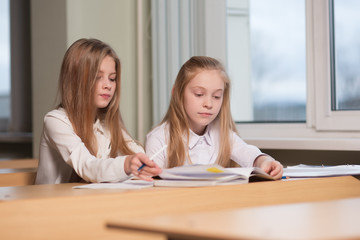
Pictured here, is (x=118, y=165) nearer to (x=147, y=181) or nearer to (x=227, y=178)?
(x=147, y=181)

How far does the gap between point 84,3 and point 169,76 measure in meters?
0.57

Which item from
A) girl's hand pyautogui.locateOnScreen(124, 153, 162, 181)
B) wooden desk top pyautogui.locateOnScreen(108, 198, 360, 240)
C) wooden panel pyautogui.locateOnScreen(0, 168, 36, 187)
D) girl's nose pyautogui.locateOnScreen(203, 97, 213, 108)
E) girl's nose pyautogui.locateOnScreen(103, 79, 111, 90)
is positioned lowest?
wooden panel pyautogui.locateOnScreen(0, 168, 36, 187)

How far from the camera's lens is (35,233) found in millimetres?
1035

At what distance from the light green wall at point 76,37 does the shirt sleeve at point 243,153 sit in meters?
0.96

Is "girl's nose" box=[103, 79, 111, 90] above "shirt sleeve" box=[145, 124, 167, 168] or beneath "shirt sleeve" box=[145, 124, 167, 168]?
above

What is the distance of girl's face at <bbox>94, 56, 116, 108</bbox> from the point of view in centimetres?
187

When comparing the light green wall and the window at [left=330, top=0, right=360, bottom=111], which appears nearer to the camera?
the window at [left=330, top=0, right=360, bottom=111]

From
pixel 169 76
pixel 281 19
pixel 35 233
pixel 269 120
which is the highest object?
pixel 281 19

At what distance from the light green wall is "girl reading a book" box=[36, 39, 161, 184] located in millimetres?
795

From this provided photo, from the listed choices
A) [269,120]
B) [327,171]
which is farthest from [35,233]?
[269,120]

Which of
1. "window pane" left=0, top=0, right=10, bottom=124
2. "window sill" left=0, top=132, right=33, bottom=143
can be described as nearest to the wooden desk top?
"window sill" left=0, top=132, right=33, bottom=143

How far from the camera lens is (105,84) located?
6.17 ft

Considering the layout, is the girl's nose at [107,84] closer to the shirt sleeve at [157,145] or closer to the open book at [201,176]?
the shirt sleeve at [157,145]

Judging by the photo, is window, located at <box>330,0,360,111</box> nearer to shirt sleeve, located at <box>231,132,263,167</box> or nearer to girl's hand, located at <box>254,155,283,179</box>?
shirt sleeve, located at <box>231,132,263,167</box>
